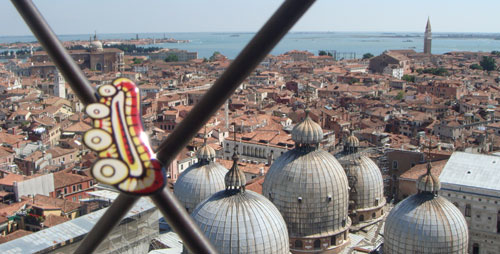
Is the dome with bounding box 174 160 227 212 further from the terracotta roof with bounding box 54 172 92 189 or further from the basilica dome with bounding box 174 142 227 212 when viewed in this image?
the terracotta roof with bounding box 54 172 92 189

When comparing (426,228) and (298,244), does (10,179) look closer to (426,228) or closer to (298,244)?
(298,244)

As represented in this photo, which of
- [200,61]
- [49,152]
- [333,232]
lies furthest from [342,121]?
[200,61]

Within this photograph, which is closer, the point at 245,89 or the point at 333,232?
the point at 333,232

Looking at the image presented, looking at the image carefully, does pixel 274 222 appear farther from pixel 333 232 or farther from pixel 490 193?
pixel 490 193

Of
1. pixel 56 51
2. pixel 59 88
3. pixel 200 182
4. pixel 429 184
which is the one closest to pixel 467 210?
pixel 429 184

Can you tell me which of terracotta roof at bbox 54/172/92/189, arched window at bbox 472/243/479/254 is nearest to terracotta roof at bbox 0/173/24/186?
terracotta roof at bbox 54/172/92/189

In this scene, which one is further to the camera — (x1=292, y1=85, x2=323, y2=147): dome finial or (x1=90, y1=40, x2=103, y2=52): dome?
(x1=90, y1=40, x2=103, y2=52): dome

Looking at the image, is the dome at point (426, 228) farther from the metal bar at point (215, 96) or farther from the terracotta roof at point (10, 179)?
the terracotta roof at point (10, 179)
